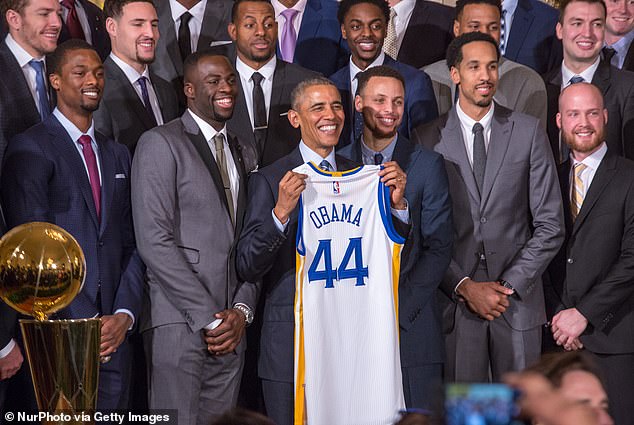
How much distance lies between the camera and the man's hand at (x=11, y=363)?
441 cm

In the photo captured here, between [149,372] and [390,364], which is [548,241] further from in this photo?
[149,372]

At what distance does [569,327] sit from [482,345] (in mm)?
453

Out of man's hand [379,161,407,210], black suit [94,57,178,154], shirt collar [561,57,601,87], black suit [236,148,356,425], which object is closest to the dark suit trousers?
man's hand [379,161,407,210]

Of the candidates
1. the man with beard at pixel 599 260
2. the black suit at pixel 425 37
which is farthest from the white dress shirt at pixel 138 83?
the man with beard at pixel 599 260

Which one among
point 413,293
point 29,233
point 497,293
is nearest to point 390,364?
point 413,293

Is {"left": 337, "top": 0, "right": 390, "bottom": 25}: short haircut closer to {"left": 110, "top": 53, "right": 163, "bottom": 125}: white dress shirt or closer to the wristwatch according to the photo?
{"left": 110, "top": 53, "right": 163, "bottom": 125}: white dress shirt

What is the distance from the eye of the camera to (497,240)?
527 centimetres

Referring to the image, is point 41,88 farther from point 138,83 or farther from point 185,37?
point 185,37

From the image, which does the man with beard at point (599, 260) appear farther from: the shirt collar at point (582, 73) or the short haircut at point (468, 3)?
the short haircut at point (468, 3)

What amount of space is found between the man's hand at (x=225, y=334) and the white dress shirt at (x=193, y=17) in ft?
6.11

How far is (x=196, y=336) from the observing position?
15.8 ft

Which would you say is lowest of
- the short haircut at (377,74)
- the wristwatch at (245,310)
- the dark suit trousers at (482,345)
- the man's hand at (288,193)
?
the dark suit trousers at (482,345)

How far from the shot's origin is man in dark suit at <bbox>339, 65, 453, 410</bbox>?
5.05m

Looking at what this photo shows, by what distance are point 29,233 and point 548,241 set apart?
3234 millimetres
